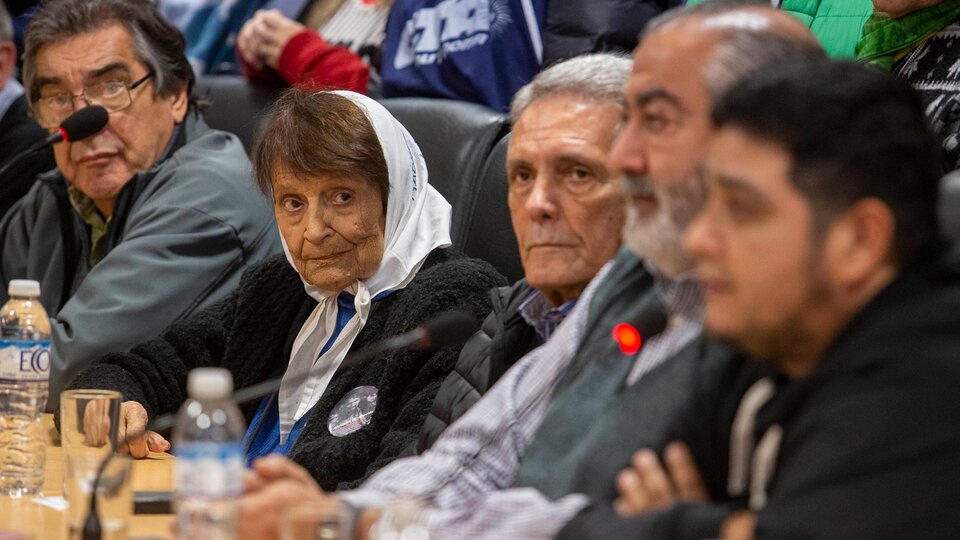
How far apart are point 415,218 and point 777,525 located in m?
1.51

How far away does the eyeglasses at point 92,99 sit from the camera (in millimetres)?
3395

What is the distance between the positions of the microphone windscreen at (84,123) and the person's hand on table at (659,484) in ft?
6.62

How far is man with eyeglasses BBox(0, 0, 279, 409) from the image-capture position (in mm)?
3082

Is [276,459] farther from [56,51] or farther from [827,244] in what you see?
[56,51]

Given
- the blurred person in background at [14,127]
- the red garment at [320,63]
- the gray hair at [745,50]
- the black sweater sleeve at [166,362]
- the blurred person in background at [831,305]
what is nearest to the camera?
the blurred person in background at [831,305]

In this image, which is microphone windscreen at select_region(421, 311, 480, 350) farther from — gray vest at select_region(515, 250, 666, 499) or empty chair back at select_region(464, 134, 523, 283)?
empty chair back at select_region(464, 134, 523, 283)

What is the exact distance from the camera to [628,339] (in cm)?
171

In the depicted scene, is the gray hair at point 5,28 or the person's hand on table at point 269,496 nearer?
the person's hand on table at point 269,496

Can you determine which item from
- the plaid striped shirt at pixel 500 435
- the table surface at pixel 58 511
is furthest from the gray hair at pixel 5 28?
the plaid striped shirt at pixel 500 435

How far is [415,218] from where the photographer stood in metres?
2.66

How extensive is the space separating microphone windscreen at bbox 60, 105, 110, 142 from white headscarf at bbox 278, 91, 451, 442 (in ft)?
2.29

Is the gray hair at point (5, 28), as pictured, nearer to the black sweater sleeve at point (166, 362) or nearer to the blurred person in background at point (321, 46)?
the blurred person in background at point (321, 46)

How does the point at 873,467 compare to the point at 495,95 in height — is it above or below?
above

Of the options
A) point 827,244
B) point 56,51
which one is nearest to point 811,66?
point 827,244
